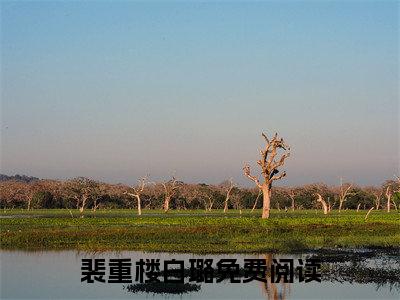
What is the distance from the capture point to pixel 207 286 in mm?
23172

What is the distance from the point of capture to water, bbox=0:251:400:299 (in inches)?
851

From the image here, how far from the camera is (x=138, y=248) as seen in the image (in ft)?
117

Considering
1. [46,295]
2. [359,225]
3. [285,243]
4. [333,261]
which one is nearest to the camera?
[46,295]

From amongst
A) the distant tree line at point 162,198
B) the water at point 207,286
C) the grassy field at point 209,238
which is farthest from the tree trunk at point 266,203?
the distant tree line at point 162,198

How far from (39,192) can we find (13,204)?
22.9 ft

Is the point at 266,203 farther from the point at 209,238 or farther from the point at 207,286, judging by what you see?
the point at 207,286

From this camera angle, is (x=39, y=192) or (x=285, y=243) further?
(x=39, y=192)

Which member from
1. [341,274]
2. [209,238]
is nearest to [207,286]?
[341,274]

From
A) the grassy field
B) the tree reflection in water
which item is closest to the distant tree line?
the grassy field

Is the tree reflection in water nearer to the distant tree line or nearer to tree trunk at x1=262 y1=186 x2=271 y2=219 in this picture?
tree trunk at x1=262 y1=186 x2=271 y2=219

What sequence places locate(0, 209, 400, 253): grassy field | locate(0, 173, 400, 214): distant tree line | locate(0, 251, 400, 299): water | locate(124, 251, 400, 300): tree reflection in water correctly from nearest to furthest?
locate(0, 251, 400, 299): water, locate(124, 251, 400, 300): tree reflection in water, locate(0, 209, 400, 253): grassy field, locate(0, 173, 400, 214): distant tree line

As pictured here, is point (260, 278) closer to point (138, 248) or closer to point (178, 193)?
point (138, 248)

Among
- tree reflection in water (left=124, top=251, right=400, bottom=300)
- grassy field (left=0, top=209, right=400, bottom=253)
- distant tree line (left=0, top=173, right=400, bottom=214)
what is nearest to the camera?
tree reflection in water (left=124, top=251, right=400, bottom=300)

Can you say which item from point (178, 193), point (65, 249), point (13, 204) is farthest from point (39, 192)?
point (65, 249)
